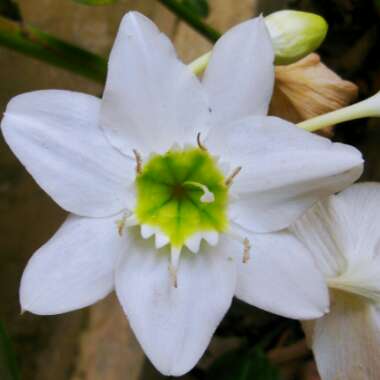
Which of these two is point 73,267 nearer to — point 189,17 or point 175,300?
point 175,300

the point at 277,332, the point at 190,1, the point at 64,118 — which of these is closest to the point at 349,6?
the point at 190,1

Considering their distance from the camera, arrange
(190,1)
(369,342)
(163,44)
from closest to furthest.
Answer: (163,44)
(369,342)
(190,1)

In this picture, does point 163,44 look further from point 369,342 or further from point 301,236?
point 369,342

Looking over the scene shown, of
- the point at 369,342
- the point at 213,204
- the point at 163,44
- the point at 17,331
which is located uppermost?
the point at 163,44

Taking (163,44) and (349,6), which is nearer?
(163,44)

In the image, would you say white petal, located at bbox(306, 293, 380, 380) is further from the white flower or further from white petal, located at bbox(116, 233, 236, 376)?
white petal, located at bbox(116, 233, 236, 376)

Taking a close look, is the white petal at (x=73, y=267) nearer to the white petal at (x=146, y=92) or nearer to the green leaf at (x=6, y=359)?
the white petal at (x=146, y=92)

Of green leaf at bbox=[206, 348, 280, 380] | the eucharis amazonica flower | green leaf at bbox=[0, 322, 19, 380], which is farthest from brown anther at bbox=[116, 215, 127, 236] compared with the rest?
green leaf at bbox=[206, 348, 280, 380]

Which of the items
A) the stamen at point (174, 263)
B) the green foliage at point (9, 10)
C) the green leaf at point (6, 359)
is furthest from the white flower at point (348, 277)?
the green foliage at point (9, 10)
